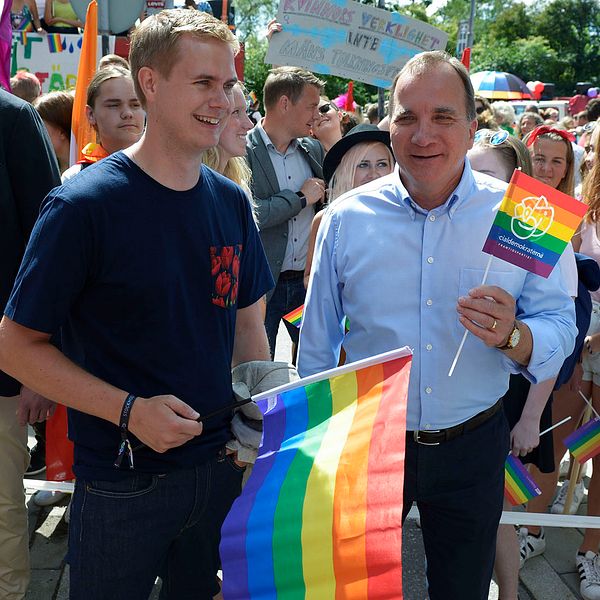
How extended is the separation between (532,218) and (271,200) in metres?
2.56

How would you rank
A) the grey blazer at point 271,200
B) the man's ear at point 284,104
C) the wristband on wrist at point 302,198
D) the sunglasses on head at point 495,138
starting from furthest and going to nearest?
1. the man's ear at point 284,104
2. the wristband on wrist at point 302,198
3. the grey blazer at point 271,200
4. the sunglasses on head at point 495,138

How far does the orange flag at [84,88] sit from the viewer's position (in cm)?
430

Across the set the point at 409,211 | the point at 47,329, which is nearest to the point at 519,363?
the point at 409,211

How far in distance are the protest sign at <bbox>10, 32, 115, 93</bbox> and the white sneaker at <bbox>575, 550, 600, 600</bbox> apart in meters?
6.27

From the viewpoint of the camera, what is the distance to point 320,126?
5992 millimetres

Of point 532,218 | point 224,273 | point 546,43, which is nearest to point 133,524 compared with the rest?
point 224,273

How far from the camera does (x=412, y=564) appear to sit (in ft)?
11.8

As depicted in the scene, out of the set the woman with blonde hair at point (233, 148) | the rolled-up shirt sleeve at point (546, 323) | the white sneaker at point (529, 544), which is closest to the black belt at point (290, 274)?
the woman with blonde hair at point (233, 148)

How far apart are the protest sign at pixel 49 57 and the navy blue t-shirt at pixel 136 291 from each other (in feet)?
19.8

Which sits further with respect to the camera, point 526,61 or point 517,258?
point 526,61

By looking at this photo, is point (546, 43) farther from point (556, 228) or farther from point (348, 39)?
point (556, 228)

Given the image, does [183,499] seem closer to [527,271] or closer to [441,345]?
[441,345]

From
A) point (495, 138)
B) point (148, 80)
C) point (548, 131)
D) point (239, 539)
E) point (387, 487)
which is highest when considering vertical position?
point (148, 80)

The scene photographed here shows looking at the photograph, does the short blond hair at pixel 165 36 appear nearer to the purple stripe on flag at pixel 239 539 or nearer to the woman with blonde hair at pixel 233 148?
the purple stripe on flag at pixel 239 539
